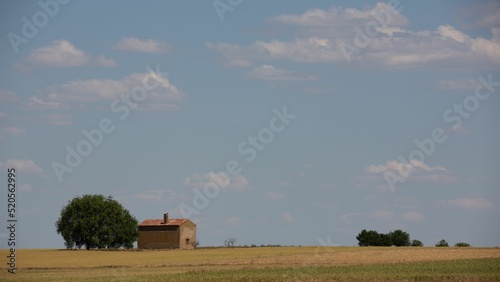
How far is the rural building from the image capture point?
449 feet

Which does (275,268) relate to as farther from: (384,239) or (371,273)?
(384,239)

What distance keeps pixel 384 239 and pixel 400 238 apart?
2480 millimetres

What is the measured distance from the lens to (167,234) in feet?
450

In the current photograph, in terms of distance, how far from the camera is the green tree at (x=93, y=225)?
451 ft

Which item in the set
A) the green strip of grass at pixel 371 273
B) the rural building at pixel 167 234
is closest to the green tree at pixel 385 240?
the rural building at pixel 167 234

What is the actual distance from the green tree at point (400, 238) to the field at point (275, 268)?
46.3 meters

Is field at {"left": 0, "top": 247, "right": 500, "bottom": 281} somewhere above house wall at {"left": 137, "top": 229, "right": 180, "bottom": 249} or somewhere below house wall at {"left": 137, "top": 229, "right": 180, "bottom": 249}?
below

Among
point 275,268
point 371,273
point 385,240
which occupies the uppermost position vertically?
point 385,240

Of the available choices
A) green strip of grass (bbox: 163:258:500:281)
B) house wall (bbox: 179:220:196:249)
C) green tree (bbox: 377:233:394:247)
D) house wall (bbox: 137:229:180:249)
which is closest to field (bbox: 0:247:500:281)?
green strip of grass (bbox: 163:258:500:281)

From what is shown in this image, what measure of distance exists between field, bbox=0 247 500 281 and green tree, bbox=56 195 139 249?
37327mm

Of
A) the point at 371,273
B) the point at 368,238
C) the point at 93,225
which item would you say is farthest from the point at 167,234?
the point at 371,273

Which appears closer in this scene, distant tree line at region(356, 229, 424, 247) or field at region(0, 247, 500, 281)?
field at region(0, 247, 500, 281)

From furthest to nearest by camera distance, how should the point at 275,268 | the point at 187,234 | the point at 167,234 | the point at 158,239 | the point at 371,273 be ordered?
1. the point at 158,239
2. the point at 187,234
3. the point at 167,234
4. the point at 275,268
5. the point at 371,273

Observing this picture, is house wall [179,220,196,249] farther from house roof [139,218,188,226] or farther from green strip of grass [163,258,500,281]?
green strip of grass [163,258,500,281]
